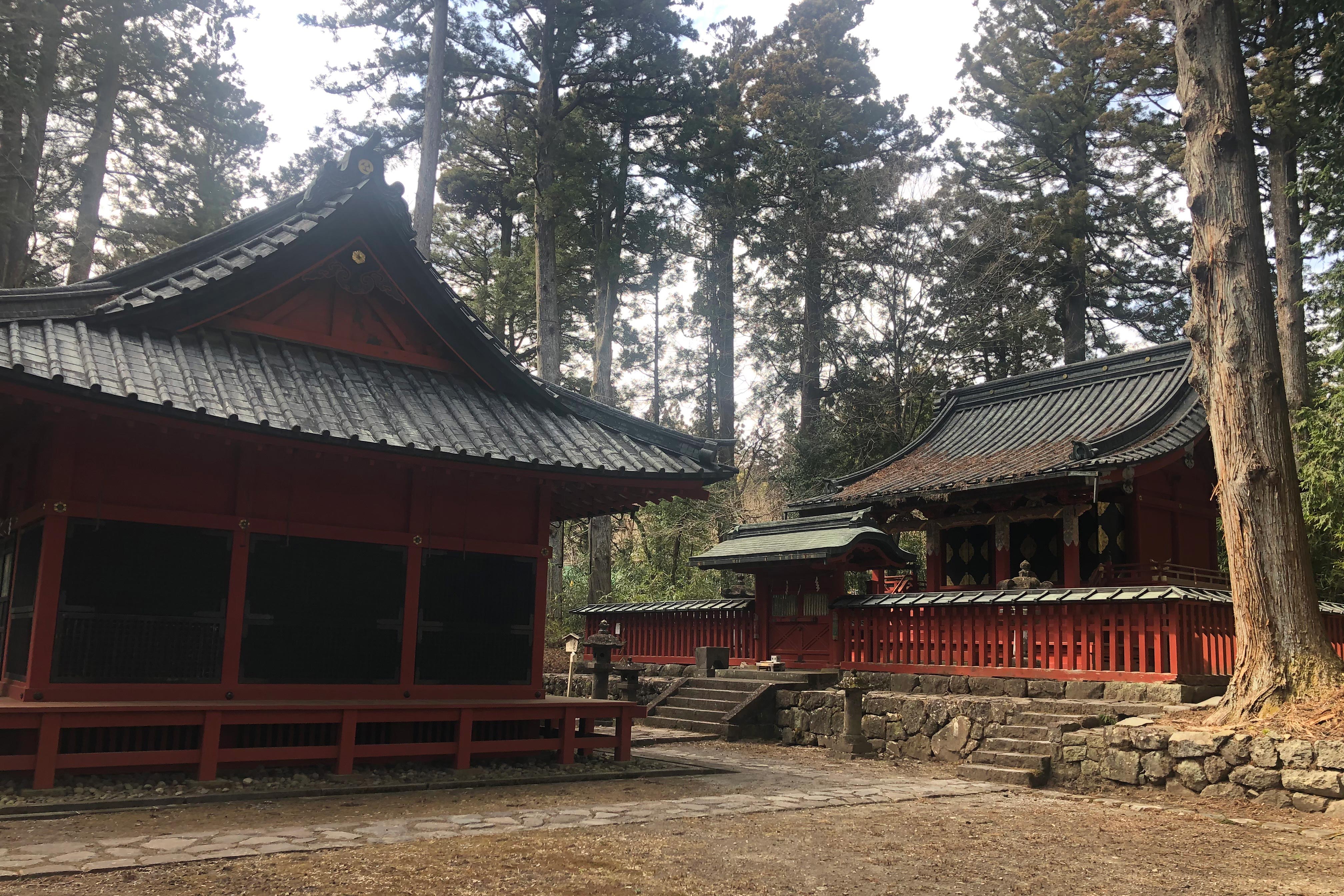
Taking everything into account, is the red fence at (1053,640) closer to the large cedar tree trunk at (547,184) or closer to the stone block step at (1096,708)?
the stone block step at (1096,708)

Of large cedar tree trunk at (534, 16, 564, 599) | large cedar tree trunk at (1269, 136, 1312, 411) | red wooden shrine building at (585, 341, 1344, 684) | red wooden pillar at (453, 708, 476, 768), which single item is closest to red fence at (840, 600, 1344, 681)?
red wooden shrine building at (585, 341, 1344, 684)

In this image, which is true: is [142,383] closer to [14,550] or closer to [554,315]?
[14,550]

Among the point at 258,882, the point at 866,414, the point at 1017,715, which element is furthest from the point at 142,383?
the point at 866,414

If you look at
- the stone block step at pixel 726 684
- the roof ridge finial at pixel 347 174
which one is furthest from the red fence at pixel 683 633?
the roof ridge finial at pixel 347 174

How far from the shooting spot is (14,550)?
10281mm

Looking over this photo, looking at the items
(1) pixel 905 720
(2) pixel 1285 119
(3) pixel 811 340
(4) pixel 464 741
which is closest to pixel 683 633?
(1) pixel 905 720

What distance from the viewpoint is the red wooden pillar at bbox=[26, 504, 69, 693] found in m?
8.91

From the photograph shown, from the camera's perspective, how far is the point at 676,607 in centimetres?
2088

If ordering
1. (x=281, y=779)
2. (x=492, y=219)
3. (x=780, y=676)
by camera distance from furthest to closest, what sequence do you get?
(x=492, y=219) → (x=780, y=676) → (x=281, y=779)

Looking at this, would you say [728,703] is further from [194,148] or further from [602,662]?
[194,148]

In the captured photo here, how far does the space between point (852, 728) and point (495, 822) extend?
8000 millimetres

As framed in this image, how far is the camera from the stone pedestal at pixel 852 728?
14695 millimetres

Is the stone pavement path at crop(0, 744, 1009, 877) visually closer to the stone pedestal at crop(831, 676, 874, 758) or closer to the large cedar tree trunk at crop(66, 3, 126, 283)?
the stone pedestal at crop(831, 676, 874, 758)

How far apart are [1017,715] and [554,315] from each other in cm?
1804
